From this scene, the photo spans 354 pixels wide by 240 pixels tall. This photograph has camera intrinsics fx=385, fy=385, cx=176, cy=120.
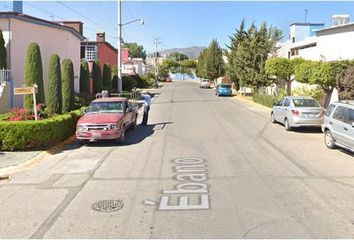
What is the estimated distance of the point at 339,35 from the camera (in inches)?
917

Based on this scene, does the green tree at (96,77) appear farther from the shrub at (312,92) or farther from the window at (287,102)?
the window at (287,102)

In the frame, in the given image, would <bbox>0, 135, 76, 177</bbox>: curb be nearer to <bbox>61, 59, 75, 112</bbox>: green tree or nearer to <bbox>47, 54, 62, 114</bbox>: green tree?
<bbox>47, 54, 62, 114</bbox>: green tree

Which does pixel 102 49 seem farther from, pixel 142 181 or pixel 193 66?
pixel 193 66

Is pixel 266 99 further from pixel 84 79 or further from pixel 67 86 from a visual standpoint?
pixel 67 86

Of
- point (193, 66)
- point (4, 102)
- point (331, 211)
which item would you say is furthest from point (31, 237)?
point (193, 66)

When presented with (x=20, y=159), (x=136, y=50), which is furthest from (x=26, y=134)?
(x=136, y=50)

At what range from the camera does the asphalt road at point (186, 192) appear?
19.5ft

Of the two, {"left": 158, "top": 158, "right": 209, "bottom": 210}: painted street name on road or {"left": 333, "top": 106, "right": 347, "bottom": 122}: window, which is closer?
{"left": 158, "top": 158, "right": 209, "bottom": 210}: painted street name on road

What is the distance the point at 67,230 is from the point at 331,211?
441 centimetres

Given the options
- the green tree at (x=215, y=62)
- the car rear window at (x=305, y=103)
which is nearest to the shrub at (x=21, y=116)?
the car rear window at (x=305, y=103)

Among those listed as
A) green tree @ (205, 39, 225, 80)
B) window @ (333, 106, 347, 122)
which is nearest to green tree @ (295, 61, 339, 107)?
window @ (333, 106, 347, 122)

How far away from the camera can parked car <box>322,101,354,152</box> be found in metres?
11.5

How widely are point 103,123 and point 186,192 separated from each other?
6.41 meters

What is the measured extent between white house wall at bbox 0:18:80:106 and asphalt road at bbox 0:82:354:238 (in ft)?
30.2
